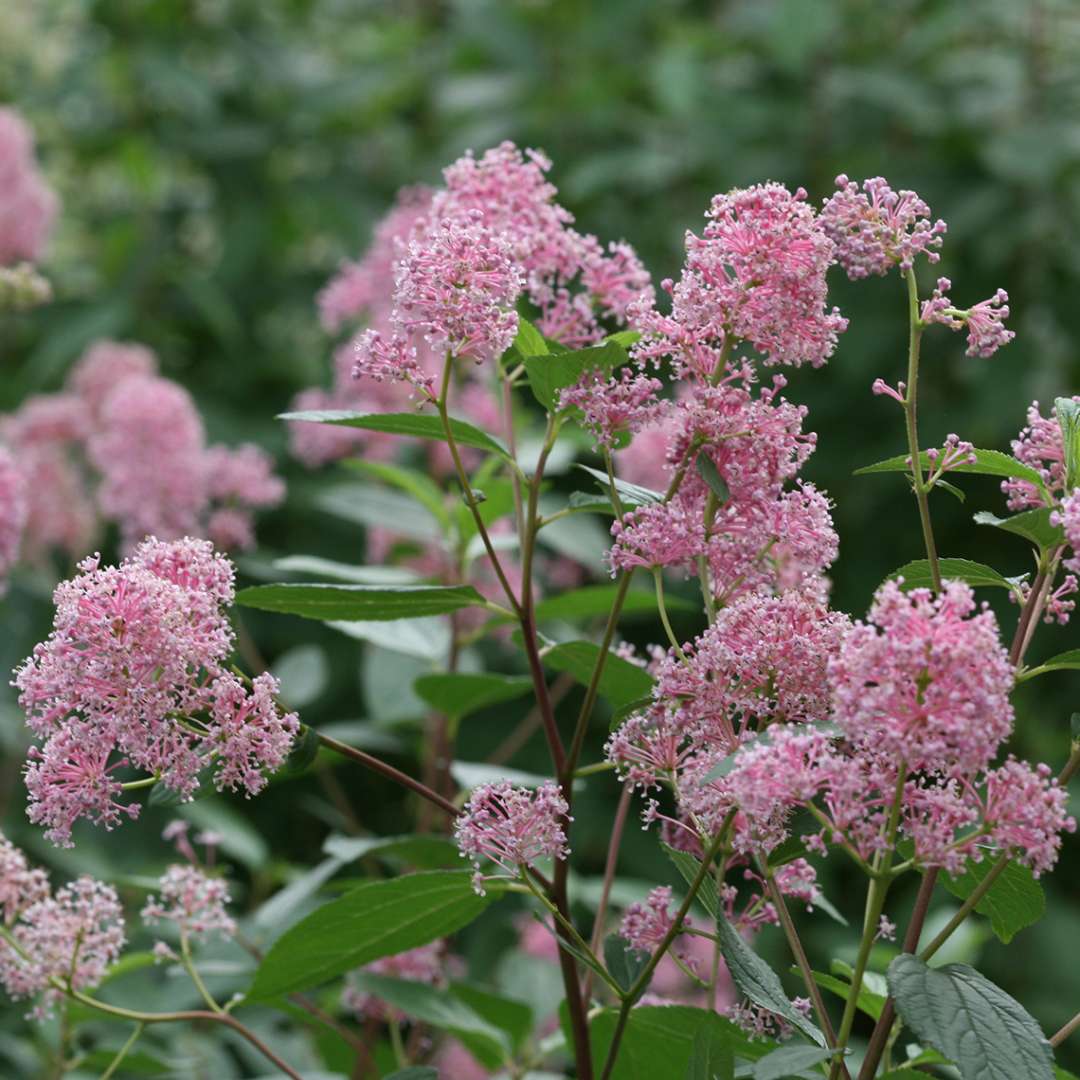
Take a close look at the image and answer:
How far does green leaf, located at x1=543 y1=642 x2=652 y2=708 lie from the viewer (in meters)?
0.89

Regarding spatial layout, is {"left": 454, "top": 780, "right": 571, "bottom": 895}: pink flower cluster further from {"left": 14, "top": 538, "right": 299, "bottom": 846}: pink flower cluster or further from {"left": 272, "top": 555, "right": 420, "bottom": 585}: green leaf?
{"left": 272, "top": 555, "right": 420, "bottom": 585}: green leaf

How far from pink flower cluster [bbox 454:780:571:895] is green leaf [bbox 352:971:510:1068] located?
0.39 m

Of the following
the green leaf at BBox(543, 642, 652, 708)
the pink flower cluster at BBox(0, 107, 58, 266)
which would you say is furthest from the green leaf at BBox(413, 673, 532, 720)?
the pink flower cluster at BBox(0, 107, 58, 266)

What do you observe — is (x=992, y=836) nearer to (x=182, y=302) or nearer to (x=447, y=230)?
(x=447, y=230)

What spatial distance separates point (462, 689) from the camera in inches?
48.1

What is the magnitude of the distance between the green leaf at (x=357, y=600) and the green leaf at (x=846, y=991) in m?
0.27

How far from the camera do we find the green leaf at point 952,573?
75 centimetres

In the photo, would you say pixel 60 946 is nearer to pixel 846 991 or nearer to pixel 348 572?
pixel 846 991

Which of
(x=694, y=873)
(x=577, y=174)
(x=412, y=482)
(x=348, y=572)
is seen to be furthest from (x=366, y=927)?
(x=577, y=174)

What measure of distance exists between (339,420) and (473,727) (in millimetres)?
1707

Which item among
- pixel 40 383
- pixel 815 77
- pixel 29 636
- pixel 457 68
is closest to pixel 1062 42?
pixel 815 77

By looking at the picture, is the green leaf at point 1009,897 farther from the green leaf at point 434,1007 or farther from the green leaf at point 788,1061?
the green leaf at point 434,1007

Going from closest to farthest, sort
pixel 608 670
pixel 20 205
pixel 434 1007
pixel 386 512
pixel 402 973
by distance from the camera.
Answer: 1. pixel 608 670
2. pixel 434 1007
3. pixel 402 973
4. pixel 386 512
5. pixel 20 205

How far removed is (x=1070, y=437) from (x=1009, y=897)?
8.9 inches
